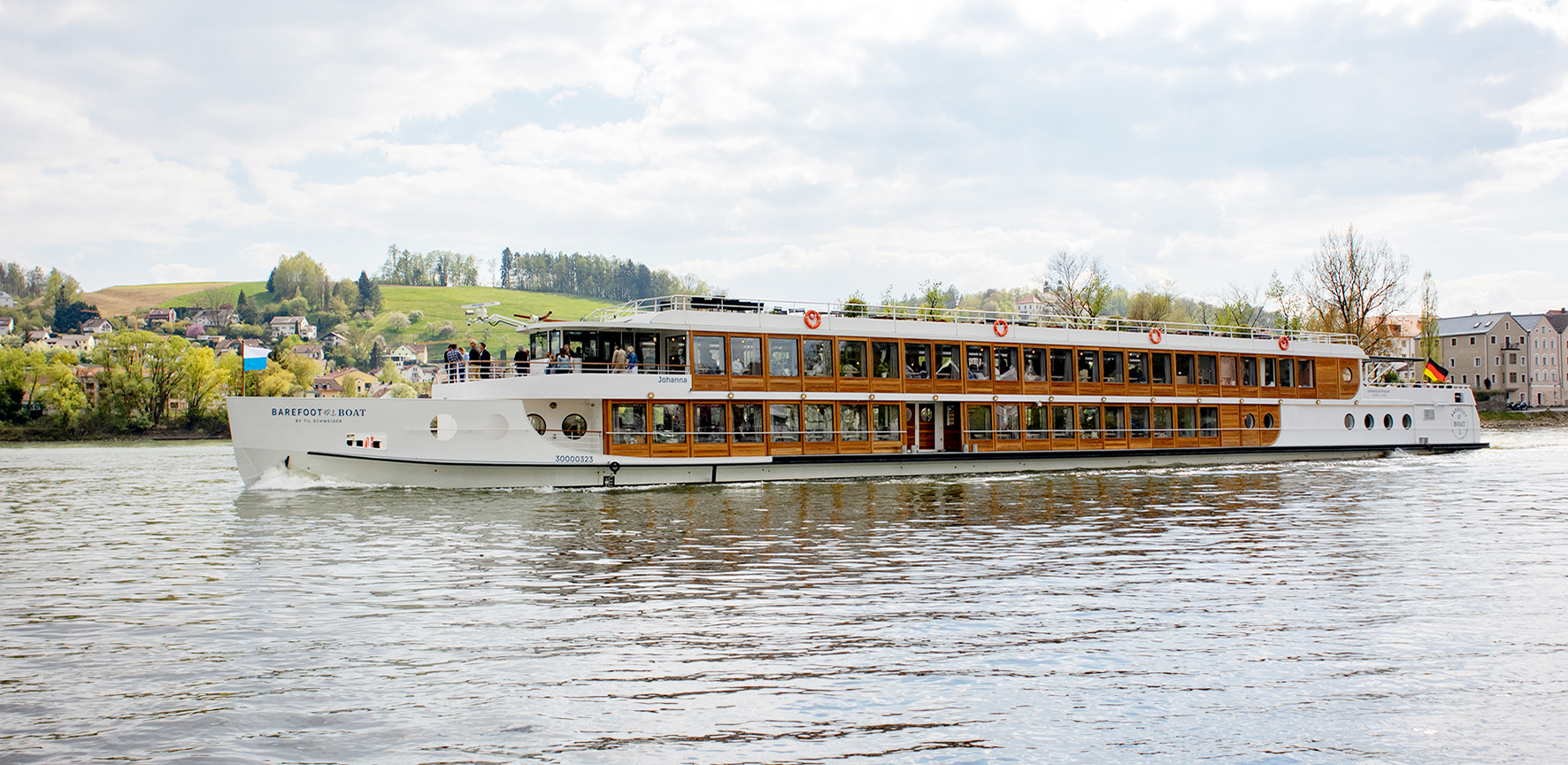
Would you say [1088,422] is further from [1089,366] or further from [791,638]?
[791,638]

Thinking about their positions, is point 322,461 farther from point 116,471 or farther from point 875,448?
point 116,471

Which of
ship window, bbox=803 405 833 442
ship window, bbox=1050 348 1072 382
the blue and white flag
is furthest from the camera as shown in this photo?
ship window, bbox=1050 348 1072 382

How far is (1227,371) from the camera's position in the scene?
35.9m

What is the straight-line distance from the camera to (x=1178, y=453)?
34125mm

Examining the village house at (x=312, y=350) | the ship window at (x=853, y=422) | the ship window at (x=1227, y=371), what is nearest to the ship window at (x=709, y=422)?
the ship window at (x=853, y=422)

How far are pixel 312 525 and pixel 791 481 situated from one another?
13.2m

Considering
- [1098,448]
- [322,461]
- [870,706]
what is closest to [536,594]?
[870,706]

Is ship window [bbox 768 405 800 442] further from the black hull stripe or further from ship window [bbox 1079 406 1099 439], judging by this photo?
ship window [bbox 1079 406 1099 439]

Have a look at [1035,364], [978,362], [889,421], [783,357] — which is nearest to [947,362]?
[978,362]

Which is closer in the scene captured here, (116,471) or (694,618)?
(694,618)

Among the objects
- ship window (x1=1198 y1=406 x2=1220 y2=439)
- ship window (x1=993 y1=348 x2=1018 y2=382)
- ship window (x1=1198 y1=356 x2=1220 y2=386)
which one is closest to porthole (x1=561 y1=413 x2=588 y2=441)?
ship window (x1=993 y1=348 x2=1018 y2=382)

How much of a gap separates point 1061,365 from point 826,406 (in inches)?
336

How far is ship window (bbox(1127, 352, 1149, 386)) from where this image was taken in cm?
3425

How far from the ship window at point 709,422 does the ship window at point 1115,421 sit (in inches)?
522
